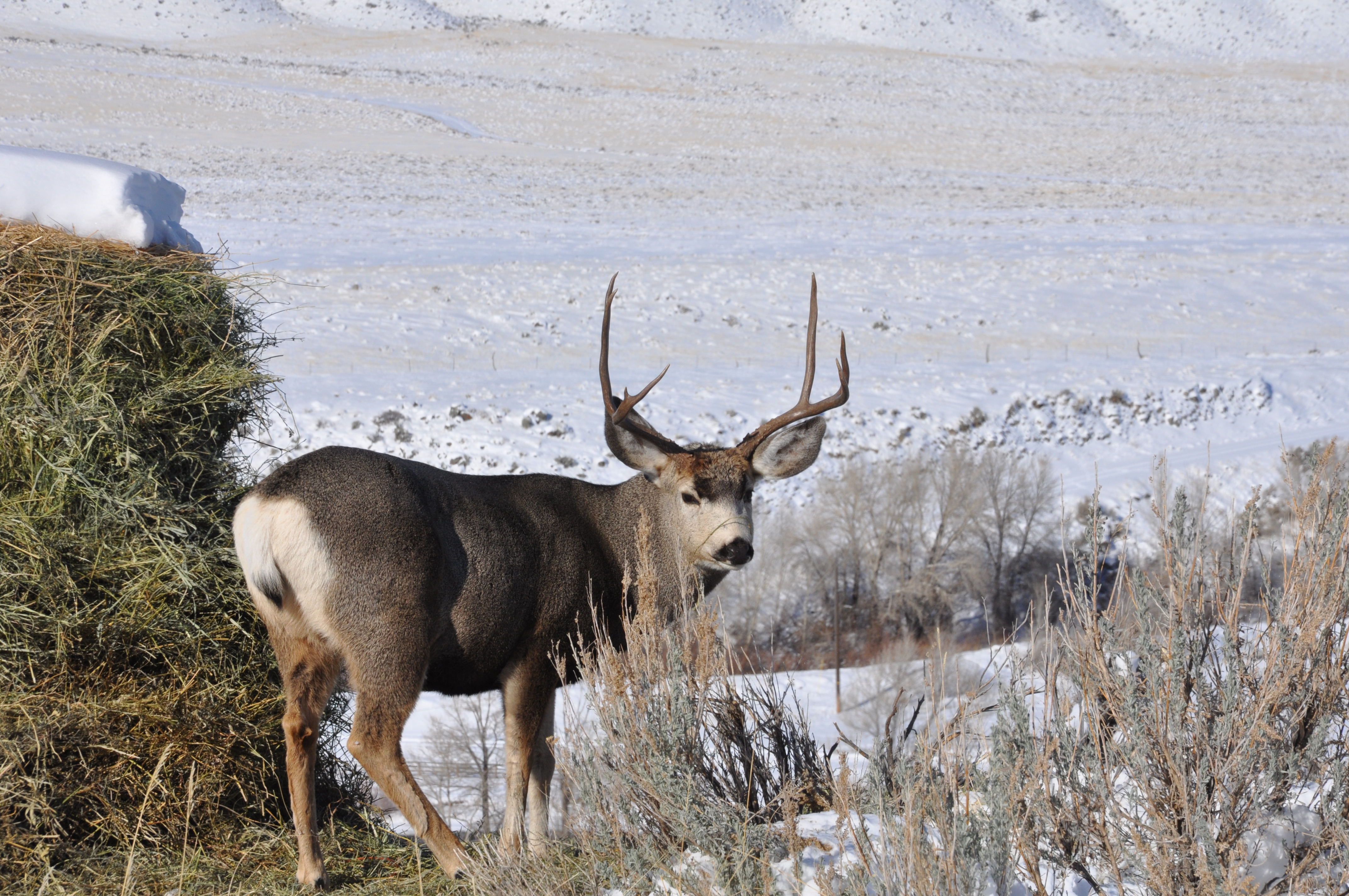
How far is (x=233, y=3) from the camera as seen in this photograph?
57.2 meters

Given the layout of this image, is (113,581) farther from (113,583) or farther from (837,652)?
(837,652)

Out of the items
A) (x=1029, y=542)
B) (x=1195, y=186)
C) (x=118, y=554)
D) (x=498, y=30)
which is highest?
(x=498, y=30)

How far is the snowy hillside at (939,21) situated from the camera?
2379 inches

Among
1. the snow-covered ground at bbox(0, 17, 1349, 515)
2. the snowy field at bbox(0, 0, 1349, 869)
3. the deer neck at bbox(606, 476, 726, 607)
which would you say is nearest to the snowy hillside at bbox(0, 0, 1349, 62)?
the snowy field at bbox(0, 0, 1349, 869)

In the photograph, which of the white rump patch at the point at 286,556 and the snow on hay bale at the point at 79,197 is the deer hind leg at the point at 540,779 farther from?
the snow on hay bale at the point at 79,197

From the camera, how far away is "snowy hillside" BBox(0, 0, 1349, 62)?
60.4 metres

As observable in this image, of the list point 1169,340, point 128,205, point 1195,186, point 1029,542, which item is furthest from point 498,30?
point 128,205

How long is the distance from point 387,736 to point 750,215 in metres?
33.9

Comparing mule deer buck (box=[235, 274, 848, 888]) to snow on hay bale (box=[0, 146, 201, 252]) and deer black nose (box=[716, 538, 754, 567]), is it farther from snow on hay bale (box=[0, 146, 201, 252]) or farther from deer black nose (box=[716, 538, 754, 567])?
snow on hay bale (box=[0, 146, 201, 252])

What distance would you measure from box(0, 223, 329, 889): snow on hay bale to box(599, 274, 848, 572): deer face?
1719 mm

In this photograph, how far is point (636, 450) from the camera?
17.2 feet

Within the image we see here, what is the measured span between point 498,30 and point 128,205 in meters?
59.2

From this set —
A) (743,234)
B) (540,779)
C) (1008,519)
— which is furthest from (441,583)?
(743,234)

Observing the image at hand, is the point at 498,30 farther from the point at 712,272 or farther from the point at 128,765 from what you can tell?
the point at 128,765
